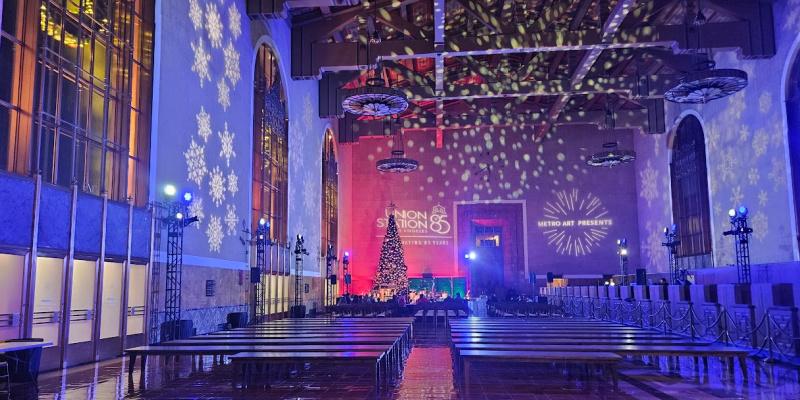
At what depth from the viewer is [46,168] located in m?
8.54

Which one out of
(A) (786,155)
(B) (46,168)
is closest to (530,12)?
(A) (786,155)

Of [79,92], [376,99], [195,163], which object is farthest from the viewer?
[376,99]

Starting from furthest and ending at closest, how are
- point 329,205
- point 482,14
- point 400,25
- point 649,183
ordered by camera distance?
point 649,183 < point 329,205 < point 482,14 < point 400,25

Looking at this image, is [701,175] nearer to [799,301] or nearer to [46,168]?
[799,301]

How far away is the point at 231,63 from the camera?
1435 centimetres

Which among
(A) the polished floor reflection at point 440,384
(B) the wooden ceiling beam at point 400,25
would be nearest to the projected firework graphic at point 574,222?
(B) the wooden ceiling beam at point 400,25

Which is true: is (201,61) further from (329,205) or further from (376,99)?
(329,205)

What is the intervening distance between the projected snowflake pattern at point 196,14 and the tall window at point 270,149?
12.2ft

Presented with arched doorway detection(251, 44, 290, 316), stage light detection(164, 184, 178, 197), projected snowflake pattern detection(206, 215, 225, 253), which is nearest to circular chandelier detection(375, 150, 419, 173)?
arched doorway detection(251, 44, 290, 316)

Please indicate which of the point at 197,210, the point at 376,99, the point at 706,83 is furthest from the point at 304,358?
the point at 706,83

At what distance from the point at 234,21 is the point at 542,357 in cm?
1127

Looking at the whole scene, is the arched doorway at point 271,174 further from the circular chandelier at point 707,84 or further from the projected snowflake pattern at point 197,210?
the circular chandelier at point 707,84

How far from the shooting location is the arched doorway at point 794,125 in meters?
15.3

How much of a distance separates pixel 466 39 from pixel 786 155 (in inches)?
344
